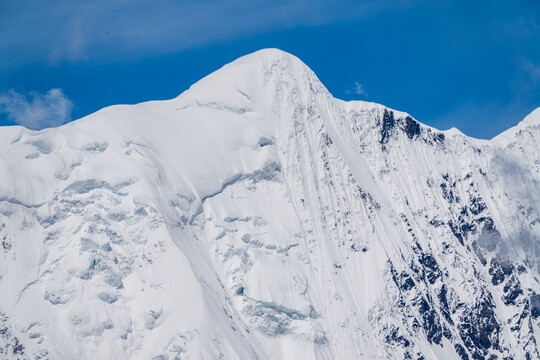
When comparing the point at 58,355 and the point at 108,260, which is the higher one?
the point at 108,260

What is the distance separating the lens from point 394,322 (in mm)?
199750

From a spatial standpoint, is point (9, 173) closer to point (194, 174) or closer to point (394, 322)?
point (194, 174)

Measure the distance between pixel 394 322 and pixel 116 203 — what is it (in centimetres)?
5881

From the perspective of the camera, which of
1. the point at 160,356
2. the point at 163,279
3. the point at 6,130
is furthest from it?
the point at 6,130

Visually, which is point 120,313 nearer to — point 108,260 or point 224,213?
point 108,260

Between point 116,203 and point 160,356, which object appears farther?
point 116,203

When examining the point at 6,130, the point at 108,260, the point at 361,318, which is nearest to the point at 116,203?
the point at 108,260

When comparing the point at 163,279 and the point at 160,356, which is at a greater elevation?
the point at 163,279

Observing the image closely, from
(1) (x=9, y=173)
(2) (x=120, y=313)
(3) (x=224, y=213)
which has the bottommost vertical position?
(2) (x=120, y=313)

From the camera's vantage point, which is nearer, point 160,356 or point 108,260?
point 160,356

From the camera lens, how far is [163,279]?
17588 cm

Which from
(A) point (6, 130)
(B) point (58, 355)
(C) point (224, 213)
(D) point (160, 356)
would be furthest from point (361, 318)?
(A) point (6, 130)

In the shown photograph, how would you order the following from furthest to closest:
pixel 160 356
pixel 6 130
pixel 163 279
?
pixel 6 130 < pixel 163 279 < pixel 160 356

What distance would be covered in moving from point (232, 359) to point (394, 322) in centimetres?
4303
